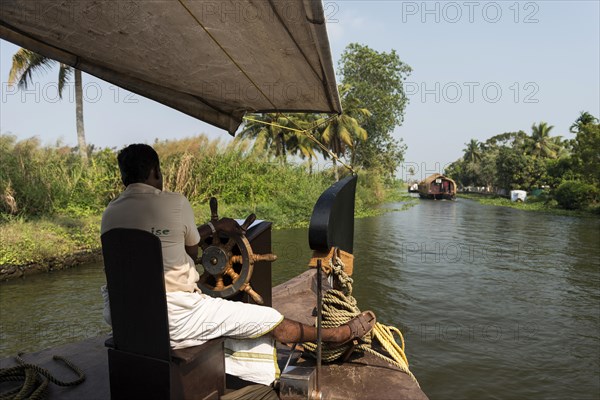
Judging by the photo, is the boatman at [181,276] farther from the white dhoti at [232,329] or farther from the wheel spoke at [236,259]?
the wheel spoke at [236,259]

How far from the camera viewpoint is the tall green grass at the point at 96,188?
1232 centimetres

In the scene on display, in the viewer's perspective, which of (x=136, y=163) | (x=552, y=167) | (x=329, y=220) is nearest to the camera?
(x=136, y=163)

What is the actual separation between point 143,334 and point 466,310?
337 inches

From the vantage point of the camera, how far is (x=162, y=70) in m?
2.85

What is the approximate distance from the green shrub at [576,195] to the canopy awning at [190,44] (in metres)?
34.0

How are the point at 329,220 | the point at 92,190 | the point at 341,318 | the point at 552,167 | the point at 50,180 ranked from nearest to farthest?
the point at 341,318 → the point at 329,220 → the point at 50,180 → the point at 92,190 → the point at 552,167

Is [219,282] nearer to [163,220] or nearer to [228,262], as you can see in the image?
[228,262]

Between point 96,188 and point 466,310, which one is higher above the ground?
point 96,188

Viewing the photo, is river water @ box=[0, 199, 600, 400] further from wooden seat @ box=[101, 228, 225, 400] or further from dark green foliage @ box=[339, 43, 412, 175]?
dark green foliage @ box=[339, 43, 412, 175]

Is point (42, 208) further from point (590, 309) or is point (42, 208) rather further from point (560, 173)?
point (560, 173)

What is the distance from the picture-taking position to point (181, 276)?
83.4 inches

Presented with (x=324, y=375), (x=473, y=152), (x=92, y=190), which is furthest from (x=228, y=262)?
(x=473, y=152)

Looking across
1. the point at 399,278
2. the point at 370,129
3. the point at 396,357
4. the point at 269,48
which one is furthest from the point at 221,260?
the point at 370,129

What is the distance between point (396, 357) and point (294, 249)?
41.5 ft
